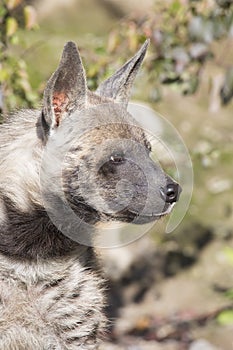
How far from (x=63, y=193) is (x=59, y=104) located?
406 mm

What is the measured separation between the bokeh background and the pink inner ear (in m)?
0.67

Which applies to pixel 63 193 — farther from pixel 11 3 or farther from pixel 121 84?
pixel 11 3

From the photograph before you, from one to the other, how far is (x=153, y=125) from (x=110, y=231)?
0.60 meters

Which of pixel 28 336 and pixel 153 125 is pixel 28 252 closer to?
pixel 28 336

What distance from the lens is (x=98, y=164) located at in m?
4.30

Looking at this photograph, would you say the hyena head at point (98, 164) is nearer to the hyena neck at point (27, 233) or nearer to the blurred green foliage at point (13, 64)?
the hyena neck at point (27, 233)

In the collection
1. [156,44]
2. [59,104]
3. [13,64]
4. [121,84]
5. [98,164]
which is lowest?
[98,164]

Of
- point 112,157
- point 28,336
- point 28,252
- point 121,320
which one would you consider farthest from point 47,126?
point 121,320

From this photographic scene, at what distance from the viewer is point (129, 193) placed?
14.1ft

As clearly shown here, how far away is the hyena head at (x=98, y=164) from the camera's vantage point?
4.27 meters

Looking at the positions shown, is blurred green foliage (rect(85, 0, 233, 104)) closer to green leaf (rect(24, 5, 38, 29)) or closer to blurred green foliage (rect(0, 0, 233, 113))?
blurred green foliage (rect(0, 0, 233, 113))

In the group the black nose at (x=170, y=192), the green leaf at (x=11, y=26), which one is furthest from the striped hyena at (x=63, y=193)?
the green leaf at (x=11, y=26)

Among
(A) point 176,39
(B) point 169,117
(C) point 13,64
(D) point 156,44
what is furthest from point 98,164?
(B) point 169,117

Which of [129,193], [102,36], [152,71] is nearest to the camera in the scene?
[129,193]
